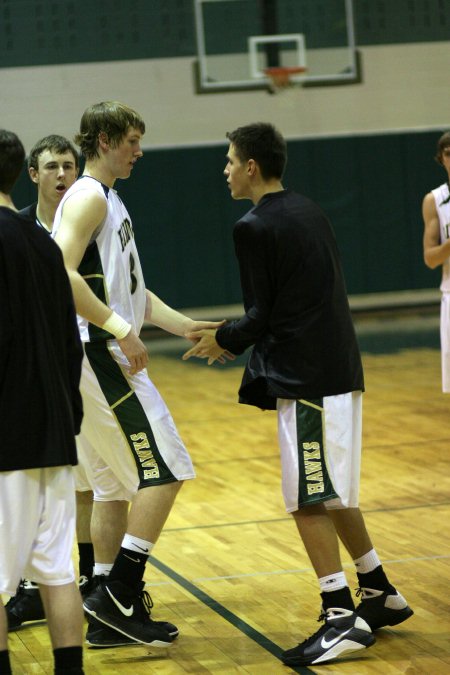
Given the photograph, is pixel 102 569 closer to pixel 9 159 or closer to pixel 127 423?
pixel 127 423

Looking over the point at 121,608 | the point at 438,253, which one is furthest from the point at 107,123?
the point at 438,253

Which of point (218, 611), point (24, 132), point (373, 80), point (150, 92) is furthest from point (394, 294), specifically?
point (218, 611)

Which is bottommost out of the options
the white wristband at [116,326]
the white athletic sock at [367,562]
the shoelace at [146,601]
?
the shoelace at [146,601]

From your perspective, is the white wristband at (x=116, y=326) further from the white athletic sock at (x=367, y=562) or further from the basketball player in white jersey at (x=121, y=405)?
the white athletic sock at (x=367, y=562)

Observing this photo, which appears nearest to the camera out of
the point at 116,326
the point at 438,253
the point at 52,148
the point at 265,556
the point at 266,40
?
the point at 116,326

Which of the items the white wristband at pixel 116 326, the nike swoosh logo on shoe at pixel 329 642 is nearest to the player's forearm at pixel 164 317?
the white wristband at pixel 116 326

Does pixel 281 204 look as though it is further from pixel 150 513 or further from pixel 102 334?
pixel 150 513

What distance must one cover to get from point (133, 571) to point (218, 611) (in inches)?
20.2

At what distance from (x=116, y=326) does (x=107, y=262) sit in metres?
0.30

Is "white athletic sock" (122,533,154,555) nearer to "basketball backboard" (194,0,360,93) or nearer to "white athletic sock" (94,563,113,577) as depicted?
"white athletic sock" (94,563,113,577)

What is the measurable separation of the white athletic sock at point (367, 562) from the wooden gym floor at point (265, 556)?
25 cm

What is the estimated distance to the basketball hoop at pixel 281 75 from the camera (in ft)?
53.7

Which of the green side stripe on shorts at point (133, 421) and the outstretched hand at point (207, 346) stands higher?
the outstretched hand at point (207, 346)

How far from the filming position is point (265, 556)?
5301mm
